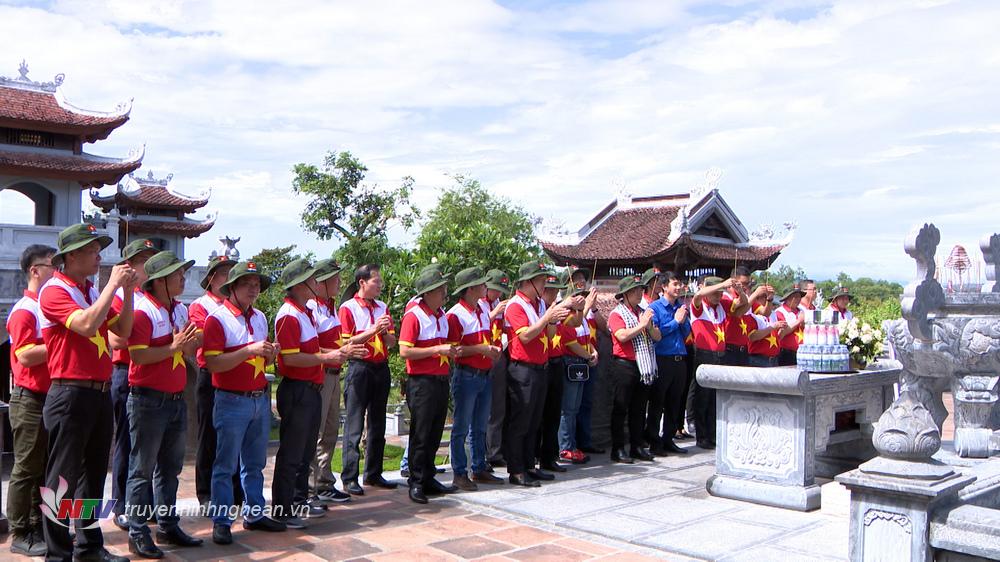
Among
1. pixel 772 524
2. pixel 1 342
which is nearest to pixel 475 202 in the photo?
pixel 1 342

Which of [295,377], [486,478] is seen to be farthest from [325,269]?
[486,478]

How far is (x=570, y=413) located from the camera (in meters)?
7.76

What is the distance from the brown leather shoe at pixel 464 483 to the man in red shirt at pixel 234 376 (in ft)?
6.28

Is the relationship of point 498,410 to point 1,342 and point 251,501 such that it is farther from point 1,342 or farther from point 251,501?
point 1,342

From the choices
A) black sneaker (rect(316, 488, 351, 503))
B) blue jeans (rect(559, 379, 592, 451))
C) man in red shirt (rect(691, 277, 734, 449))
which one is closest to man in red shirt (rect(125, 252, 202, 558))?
black sneaker (rect(316, 488, 351, 503))

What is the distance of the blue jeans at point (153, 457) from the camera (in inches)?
181

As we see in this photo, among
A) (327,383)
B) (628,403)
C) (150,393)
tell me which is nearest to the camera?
(150,393)

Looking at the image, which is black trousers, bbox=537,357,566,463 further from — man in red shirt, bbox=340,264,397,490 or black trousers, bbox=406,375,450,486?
man in red shirt, bbox=340,264,397,490

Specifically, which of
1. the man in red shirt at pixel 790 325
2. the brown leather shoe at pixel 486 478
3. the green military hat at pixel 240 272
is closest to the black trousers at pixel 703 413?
the man in red shirt at pixel 790 325

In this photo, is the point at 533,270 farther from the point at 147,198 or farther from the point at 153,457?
the point at 147,198

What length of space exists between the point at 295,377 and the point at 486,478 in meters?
2.21

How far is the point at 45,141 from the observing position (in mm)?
20984

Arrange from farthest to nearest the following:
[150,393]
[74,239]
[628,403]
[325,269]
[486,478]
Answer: [628,403] → [486,478] → [325,269] → [150,393] → [74,239]

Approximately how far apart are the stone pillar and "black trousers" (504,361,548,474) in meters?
3.45
